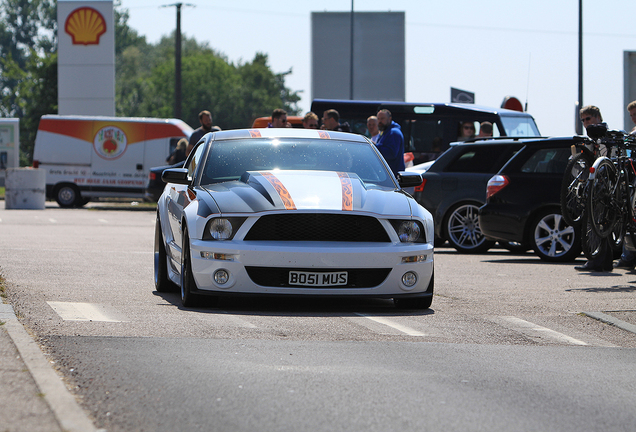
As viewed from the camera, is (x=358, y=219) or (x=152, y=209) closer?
(x=358, y=219)

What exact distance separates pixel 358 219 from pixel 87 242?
8.37 metres

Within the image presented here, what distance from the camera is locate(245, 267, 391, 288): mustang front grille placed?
7.85 m

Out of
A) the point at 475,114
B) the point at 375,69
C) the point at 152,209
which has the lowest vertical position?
the point at 152,209

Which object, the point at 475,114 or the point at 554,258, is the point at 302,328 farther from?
the point at 475,114

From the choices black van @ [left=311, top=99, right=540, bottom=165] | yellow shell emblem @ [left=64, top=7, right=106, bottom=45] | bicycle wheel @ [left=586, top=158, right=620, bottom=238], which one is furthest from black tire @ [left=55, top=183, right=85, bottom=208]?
bicycle wheel @ [left=586, top=158, right=620, bottom=238]

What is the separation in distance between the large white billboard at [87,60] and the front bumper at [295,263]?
3164 cm

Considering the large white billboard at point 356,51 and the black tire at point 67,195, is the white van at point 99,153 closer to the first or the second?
the black tire at point 67,195

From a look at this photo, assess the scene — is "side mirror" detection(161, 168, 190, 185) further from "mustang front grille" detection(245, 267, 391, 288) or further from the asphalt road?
"mustang front grille" detection(245, 267, 391, 288)

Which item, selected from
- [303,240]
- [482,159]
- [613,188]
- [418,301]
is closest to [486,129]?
[482,159]

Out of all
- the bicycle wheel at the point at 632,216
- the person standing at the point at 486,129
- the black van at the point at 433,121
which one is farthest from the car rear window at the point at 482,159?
the black van at the point at 433,121

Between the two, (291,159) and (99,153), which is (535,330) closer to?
(291,159)

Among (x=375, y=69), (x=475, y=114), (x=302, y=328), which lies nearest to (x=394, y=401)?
(x=302, y=328)

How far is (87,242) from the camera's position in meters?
15.5

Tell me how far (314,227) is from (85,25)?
32.7 m
